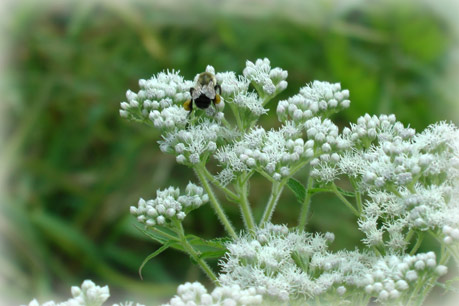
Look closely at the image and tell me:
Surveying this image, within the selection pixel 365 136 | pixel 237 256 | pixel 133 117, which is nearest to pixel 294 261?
pixel 237 256

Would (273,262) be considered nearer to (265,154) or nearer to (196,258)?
(196,258)

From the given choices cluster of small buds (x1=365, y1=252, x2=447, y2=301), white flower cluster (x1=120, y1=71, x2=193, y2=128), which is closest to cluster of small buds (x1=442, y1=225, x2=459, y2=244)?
cluster of small buds (x1=365, y1=252, x2=447, y2=301)

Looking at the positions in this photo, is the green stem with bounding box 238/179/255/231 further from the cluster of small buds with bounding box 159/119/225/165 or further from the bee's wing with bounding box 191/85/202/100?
the bee's wing with bounding box 191/85/202/100

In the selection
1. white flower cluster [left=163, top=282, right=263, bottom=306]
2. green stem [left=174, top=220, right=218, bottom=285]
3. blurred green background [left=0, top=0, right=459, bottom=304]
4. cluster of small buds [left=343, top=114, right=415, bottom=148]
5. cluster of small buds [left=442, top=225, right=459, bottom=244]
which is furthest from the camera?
blurred green background [left=0, top=0, right=459, bottom=304]

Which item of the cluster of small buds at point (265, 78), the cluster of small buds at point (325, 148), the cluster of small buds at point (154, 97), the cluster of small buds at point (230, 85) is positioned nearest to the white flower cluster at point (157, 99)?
the cluster of small buds at point (154, 97)

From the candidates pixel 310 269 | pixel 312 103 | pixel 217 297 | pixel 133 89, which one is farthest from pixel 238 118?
pixel 133 89
